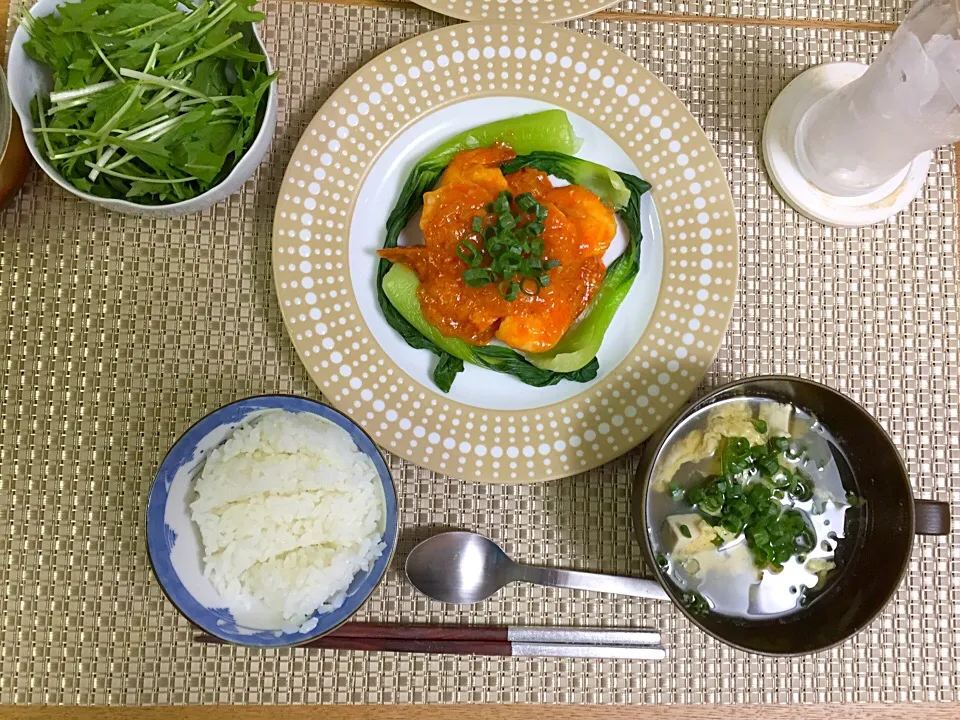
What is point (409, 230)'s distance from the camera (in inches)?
63.2

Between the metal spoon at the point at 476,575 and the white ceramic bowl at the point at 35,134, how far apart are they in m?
0.88

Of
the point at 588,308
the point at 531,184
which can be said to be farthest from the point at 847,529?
the point at 531,184

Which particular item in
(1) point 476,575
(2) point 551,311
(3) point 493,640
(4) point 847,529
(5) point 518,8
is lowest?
(3) point 493,640

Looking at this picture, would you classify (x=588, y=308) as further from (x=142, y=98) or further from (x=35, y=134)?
(x=35, y=134)

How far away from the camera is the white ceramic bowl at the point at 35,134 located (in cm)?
141

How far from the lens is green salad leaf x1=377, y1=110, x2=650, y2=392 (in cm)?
153

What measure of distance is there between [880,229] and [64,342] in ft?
6.29

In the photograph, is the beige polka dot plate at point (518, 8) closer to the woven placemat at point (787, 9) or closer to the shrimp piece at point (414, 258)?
the woven placemat at point (787, 9)

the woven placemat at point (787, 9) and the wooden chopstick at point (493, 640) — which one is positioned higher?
the woven placemat at point (787, 9)

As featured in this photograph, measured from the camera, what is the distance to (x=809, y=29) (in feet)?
5.54

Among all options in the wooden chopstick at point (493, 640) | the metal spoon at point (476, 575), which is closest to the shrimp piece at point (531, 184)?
the metal spoon at point (476, 575)

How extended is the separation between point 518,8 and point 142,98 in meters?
0.85

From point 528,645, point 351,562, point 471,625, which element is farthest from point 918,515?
point 351,562

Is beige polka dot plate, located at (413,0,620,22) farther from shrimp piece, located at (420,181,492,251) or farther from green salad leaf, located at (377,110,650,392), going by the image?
shrimp piece, located at (420,181,492,251)
